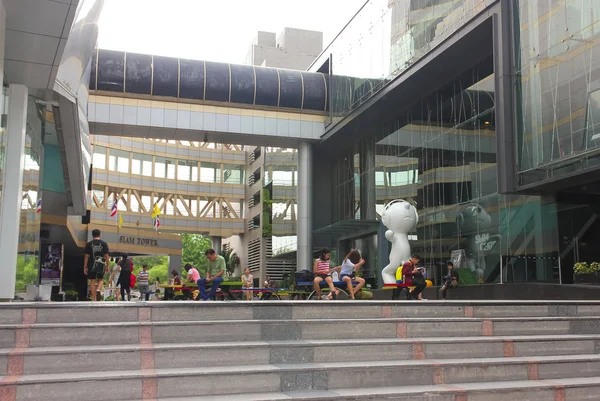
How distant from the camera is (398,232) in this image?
2459 centimetres

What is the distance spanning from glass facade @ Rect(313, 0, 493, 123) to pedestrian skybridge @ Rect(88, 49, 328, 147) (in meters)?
1.91

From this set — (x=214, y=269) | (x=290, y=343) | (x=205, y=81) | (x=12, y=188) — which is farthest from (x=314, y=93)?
(x=290, y=343)

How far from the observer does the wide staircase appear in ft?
21.9

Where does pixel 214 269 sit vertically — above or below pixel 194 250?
below

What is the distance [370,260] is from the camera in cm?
3488

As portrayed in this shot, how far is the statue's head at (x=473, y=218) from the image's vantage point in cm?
2400

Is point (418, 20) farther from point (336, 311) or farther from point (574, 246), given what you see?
point (336, 311)

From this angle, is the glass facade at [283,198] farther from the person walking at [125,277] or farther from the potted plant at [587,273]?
the potted plant at [587,273]

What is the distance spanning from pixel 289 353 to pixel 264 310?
97 cm

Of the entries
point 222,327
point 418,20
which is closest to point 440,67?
point 418,20

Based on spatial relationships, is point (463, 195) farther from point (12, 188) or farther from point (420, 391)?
point (420, 391)

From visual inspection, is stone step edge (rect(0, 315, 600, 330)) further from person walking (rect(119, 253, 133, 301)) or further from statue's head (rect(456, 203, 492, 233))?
statue's head (rect(456, 203, 492, 233))

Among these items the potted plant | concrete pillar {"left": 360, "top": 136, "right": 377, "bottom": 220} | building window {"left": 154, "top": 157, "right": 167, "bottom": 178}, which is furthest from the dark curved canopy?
building window {"left": 154, "top": 157, "right": 167, "bottom": 178}

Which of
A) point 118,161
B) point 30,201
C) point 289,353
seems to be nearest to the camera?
point 289,353
